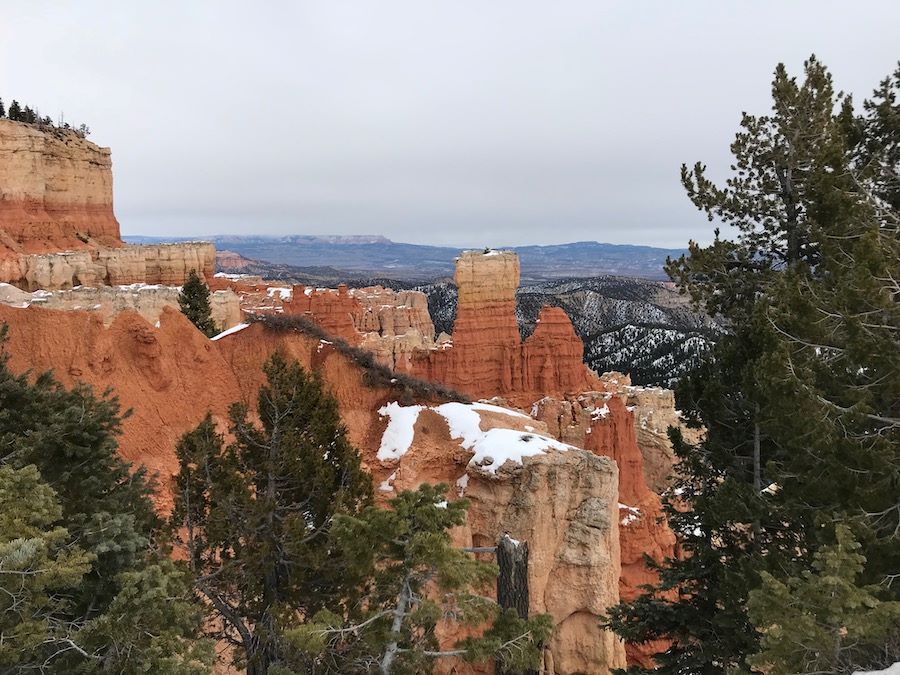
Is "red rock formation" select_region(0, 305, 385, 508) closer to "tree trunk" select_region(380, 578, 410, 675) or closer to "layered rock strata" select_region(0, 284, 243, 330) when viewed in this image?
"layered rock strata" select_region(0, 284, 243, 330)

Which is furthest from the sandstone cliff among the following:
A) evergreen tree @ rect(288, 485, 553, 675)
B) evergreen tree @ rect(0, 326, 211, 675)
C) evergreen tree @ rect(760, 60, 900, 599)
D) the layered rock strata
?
evergreen tree @ rect(288, 485, 553, 675)

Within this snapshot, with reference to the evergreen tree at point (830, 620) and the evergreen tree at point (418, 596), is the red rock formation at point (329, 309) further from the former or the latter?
the evergreen tree at point (830, 620)

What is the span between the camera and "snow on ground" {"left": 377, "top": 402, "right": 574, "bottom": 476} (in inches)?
598

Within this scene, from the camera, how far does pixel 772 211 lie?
1016 cm

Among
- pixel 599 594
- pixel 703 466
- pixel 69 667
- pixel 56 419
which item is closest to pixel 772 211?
pixel 703 466

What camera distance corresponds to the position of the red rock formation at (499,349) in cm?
3919

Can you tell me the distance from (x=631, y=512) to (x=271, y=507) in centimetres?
1718

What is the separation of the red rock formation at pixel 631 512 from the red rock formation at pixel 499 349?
8409 mm

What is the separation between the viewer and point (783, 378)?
22.6 ft

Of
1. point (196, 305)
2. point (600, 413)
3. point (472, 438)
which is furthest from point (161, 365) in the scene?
point (600, 413)

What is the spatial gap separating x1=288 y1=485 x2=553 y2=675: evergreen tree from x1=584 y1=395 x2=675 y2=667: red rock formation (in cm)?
975

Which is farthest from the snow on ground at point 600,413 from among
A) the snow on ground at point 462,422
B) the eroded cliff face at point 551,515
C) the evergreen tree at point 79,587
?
the evergreen tree at point 79,587

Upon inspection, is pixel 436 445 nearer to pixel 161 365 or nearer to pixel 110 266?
pixel 161 365

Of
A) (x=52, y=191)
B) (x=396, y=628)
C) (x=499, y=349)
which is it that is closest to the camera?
(x=396, y=628)
